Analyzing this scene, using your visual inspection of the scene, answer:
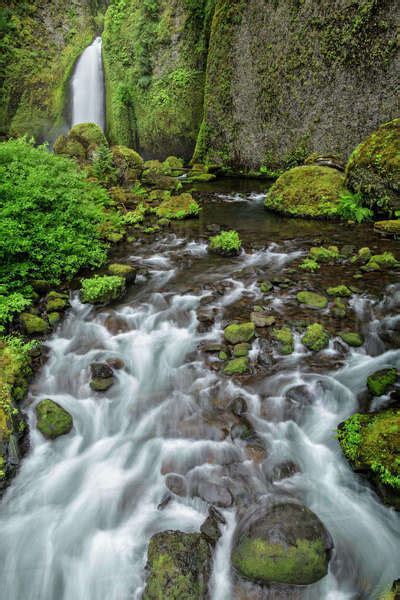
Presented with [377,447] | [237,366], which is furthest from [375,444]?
[237,366]

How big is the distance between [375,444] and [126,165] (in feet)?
49.6

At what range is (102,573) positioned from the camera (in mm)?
3250

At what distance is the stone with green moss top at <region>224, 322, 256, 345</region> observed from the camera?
5441mm

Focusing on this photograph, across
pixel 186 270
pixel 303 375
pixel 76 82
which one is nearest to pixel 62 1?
pixel 76 82

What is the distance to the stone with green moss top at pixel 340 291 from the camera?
643cm

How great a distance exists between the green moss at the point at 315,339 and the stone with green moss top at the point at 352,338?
0.24m

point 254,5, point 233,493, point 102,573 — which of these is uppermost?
point 254,5

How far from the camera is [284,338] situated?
5395 millimetres

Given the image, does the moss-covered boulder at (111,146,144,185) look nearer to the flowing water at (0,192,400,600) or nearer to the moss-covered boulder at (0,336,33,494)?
the flowing water at (0,192,400,600)

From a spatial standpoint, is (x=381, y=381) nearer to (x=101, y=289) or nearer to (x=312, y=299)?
(x=312, y=299)

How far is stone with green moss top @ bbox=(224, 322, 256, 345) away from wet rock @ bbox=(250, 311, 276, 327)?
199mm

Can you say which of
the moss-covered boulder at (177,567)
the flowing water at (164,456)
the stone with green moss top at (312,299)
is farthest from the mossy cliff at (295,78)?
the moss-covered boulder at (177,567)

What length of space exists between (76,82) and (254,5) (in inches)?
596

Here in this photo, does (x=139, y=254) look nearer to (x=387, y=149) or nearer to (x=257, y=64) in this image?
(x=387, y=149)
